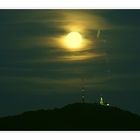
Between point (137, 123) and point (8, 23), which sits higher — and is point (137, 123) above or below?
below

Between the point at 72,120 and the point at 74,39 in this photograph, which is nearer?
the point at 74,39

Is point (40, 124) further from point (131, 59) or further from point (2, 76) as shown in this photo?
point (131, 59)

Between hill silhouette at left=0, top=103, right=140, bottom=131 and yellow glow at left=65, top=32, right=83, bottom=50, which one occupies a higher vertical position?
yellow glow at left=65, top=32, right=83, bottom=50

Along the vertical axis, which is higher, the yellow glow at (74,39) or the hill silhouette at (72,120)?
the yellow glow at (74,39)

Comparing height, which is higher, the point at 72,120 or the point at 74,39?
the point at 74,39
